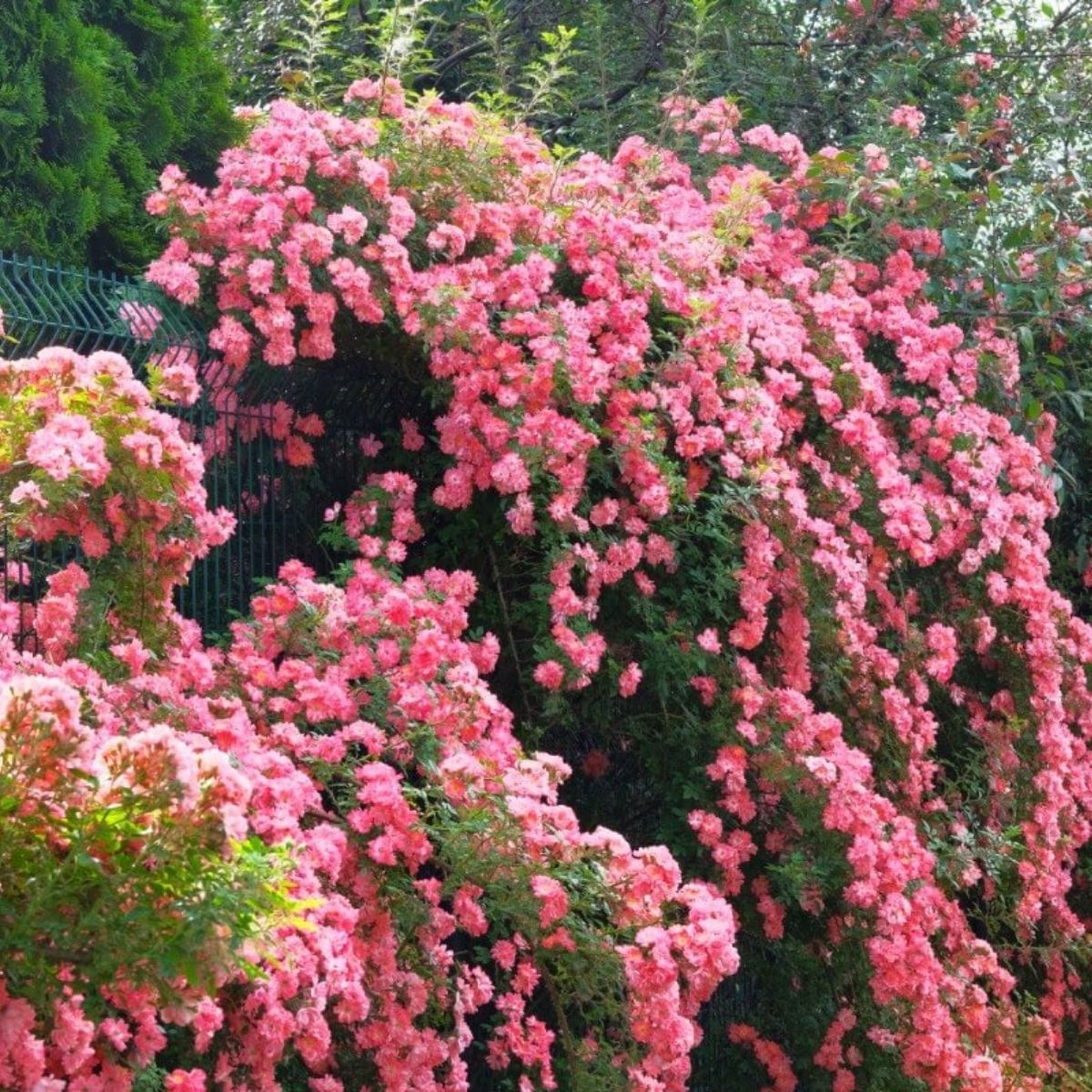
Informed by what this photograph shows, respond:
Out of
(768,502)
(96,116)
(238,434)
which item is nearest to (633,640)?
(768,502)

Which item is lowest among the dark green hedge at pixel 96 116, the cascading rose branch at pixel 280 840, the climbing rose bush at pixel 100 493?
the cascading rose branch at pixel 280 840

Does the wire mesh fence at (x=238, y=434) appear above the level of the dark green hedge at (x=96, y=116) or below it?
below

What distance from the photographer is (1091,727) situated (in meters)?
Answer: 7.35

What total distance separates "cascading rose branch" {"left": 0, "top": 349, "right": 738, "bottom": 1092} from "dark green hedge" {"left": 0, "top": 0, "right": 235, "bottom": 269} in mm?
2026

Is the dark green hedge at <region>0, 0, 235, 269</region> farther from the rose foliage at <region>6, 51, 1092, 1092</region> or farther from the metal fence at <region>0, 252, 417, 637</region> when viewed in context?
the rose foliage at <region>6, 51, 1092, 1092</region>

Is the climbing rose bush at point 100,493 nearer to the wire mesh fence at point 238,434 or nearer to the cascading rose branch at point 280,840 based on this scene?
the cascading rose branch at point 280,840

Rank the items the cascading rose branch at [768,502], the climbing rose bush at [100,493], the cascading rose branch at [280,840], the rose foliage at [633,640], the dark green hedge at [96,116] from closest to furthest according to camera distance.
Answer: the cascading rose branch at [280,840] → the climbing rose bush at [100,493] → the rose foliage at [633,640] → the cascading rose branch at [768,502] → the dark green hedge at [96,116]

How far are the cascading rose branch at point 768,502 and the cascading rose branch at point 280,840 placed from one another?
0.61 m

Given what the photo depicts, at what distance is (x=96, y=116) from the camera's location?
6.61 meters

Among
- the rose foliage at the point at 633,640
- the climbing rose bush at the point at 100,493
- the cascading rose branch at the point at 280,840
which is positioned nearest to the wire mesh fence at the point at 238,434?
the rose foliage at the point at 633,640

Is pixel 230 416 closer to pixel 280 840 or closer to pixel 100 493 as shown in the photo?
pixel 100 493

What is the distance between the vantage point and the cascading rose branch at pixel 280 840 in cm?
273

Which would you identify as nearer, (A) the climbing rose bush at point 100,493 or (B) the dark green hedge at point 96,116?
(A) the climbing rose bush at point 100,493

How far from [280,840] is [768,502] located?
2.89 metres
